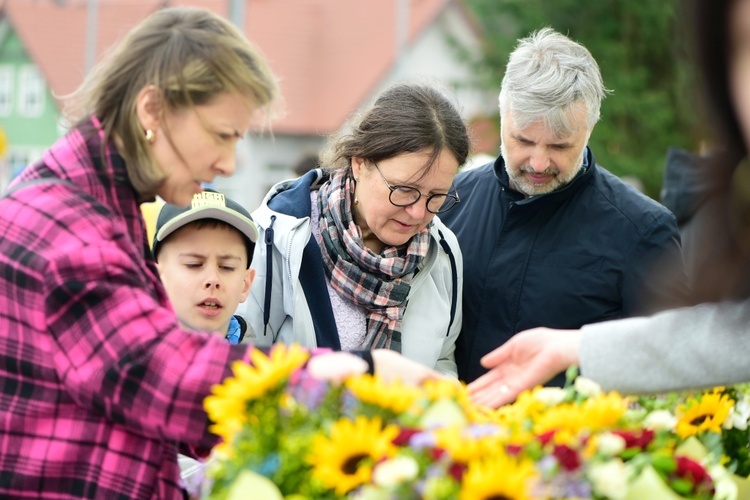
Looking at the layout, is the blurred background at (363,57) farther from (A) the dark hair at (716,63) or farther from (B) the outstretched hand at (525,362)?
(A) the dark hair at (716,63)

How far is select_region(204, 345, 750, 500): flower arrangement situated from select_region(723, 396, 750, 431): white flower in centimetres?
31

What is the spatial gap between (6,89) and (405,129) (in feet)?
124

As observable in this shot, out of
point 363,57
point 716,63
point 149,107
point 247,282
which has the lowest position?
point 363,57

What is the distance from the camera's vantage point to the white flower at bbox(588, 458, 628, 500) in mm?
1747

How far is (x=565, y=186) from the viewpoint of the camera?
3.87m

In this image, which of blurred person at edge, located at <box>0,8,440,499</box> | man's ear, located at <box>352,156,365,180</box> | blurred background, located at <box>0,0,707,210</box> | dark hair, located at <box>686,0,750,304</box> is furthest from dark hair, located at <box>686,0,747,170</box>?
blurred background, located at <box>0,0,707,210</box>

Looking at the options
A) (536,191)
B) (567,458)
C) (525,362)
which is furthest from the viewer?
(536,191)

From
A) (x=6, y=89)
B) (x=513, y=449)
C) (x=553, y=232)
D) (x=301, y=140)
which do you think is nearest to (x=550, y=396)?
(x=513, y=449)

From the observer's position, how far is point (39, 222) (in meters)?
2.10

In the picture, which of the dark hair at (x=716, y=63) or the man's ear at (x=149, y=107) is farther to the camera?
the man's ear at (x=149, y=107)

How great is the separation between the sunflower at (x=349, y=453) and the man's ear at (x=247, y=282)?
5.73 feet

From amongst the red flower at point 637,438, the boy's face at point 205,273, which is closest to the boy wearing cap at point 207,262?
the boy's face at point 205,273

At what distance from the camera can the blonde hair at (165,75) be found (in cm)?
221

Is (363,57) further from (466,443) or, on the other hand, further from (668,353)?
(466,443)
